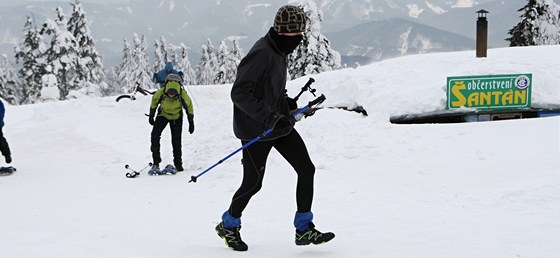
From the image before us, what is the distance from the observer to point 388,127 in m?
10.3

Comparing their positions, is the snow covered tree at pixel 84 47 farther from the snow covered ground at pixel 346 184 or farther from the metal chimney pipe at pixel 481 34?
the metal chimney pipe at pixel 481 34

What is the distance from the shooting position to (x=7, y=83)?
57.5 metres

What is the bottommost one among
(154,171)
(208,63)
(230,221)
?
(154,171)

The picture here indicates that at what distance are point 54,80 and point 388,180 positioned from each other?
1443 inches

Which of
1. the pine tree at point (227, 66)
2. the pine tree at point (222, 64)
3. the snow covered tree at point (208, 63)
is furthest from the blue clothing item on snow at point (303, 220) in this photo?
the snow covered tree at point (208, 63)

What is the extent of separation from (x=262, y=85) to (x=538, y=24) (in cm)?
3492

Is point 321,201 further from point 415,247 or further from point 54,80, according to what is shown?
point 54,80

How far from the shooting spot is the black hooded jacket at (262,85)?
3846 mm

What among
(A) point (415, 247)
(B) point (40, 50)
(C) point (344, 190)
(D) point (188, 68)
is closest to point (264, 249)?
(A) point (415, 247)

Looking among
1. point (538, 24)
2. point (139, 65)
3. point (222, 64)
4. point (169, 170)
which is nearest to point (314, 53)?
point (538, 24)

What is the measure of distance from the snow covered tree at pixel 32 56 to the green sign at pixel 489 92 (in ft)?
127

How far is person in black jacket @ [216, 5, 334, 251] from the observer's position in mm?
3863

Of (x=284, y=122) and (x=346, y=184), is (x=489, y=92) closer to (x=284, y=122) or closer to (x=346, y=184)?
(x=346, y=184)

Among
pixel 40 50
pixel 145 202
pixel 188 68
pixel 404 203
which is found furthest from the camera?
pixel 188 68
